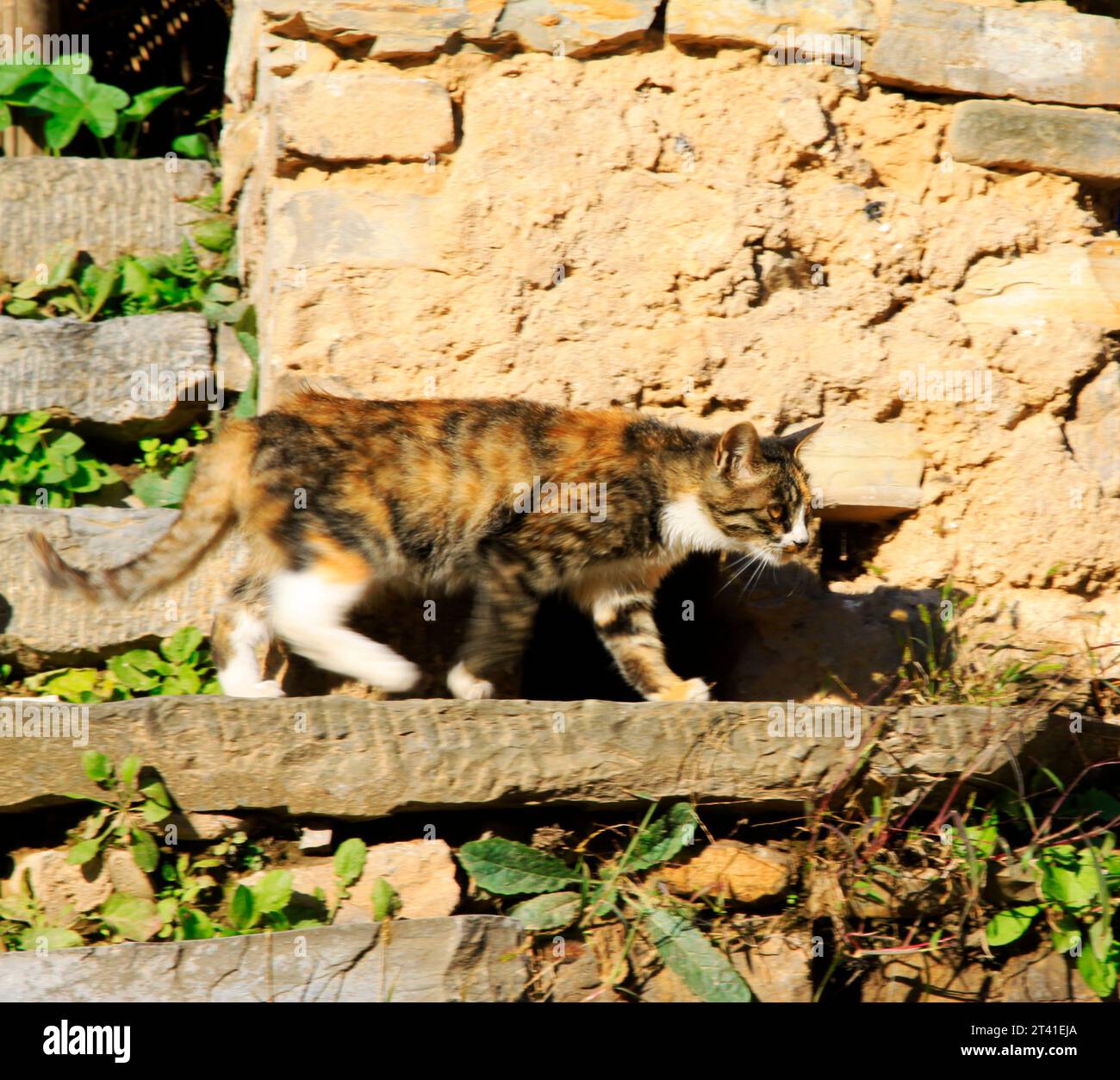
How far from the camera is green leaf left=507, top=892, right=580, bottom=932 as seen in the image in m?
3.32

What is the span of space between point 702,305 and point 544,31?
1083mm

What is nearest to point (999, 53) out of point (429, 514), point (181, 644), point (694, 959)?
point (429, 514)

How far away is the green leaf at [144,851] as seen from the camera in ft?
10.6

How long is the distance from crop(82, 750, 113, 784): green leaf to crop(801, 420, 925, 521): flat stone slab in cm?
244

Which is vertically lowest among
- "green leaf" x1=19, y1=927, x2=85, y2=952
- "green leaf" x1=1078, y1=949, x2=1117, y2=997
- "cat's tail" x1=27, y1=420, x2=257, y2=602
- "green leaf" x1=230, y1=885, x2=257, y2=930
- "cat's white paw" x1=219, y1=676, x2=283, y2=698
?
"green leaf" x1=1078, y1=949, x2=1117, y2=997

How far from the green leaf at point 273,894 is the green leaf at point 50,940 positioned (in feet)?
1.46

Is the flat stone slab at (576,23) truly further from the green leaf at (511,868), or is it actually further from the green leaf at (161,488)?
the green leaf at (511,868)

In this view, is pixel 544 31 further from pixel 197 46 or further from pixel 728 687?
pixel 197 46

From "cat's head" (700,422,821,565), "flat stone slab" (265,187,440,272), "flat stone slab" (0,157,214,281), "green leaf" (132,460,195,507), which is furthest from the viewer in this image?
"flat stone slab" (0,157,214,281)

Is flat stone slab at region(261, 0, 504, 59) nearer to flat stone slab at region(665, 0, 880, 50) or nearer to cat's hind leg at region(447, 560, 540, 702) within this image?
flat stone slab at region(665, 0, 880, 50)

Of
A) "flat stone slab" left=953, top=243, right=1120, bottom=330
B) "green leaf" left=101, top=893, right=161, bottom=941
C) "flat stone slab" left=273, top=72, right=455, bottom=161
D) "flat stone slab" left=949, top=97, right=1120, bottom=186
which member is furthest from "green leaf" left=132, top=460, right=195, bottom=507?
"flat stone slab" left=949, top=97, right=1120, bottom=186

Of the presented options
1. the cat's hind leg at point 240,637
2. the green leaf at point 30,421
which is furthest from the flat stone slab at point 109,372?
the cat's hind leg at point 240,637

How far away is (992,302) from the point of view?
459cm

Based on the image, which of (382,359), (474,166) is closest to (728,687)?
(382,359)
